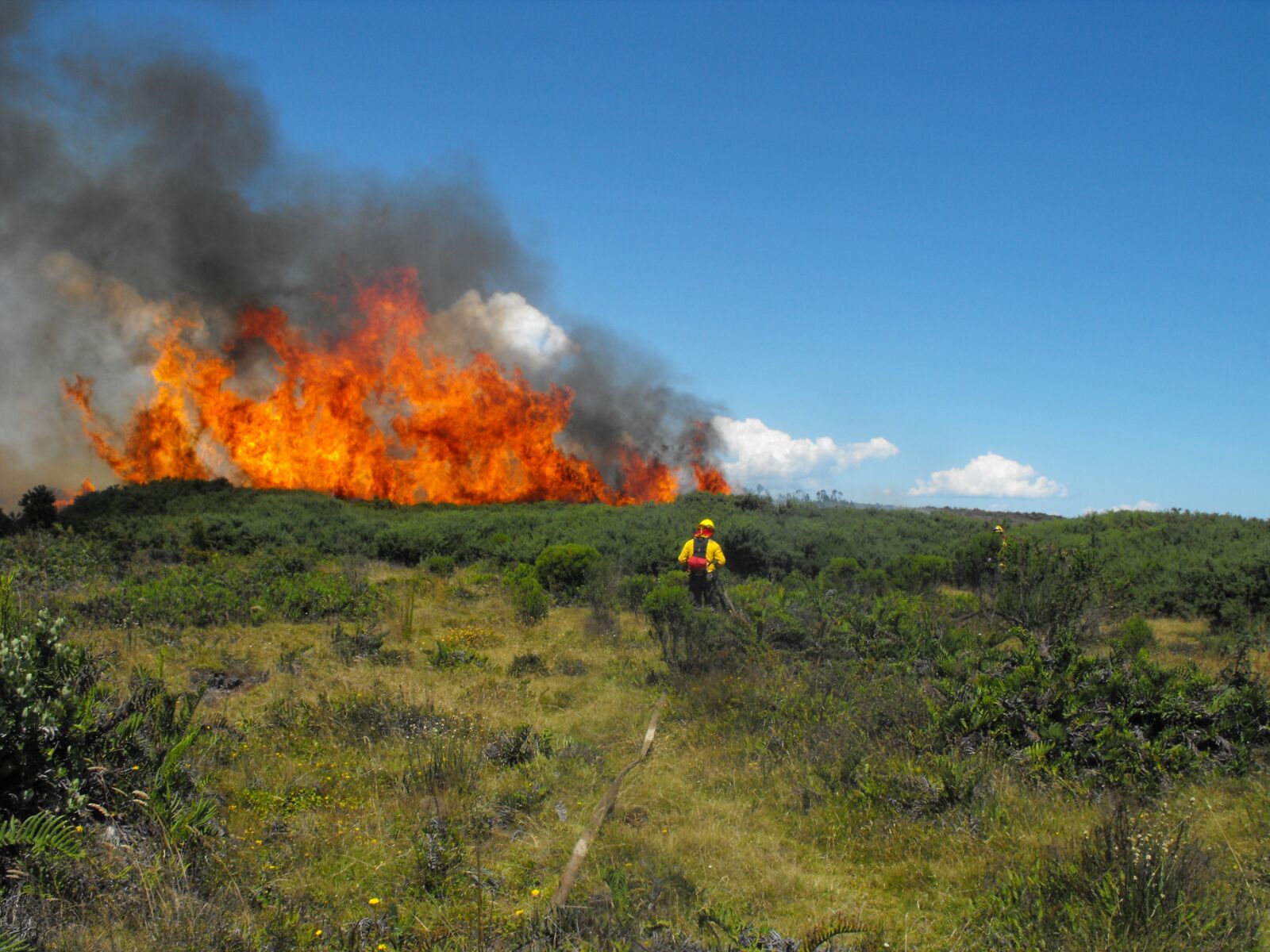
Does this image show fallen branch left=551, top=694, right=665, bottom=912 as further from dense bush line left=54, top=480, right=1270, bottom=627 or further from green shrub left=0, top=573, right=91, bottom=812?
dense bush line left=54, top=480, right=1270, bottom=627

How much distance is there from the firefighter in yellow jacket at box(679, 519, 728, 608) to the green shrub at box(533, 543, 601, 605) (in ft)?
12.1

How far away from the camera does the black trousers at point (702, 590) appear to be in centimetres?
1235

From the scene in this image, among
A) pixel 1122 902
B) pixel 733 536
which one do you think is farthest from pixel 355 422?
pixel 1122 902

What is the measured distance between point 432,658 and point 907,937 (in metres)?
7.55

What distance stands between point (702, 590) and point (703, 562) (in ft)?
1.81

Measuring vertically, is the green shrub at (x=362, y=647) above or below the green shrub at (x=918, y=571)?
below

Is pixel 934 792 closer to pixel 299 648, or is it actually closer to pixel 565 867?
pixel 565 867

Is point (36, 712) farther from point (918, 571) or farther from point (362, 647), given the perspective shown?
point (918, 571)

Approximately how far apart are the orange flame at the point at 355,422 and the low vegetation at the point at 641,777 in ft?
69.4

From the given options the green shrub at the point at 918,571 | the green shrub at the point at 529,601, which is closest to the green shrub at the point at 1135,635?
the green shrub at the point at 918,571

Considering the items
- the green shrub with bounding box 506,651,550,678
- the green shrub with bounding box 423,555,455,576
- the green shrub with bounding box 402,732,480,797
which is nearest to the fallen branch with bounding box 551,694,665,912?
the green shrub with bounding box 402,732,480,797

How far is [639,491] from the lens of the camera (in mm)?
38750

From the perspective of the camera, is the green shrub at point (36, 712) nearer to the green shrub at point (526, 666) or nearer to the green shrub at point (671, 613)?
the green shrub at point (526, 666)

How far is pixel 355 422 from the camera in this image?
32.8 metres
